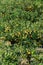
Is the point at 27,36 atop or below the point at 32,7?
below

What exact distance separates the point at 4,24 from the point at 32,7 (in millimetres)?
409

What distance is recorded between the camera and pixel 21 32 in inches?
108

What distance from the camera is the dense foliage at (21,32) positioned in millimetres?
2742

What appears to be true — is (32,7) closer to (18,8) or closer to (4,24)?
(18,8)

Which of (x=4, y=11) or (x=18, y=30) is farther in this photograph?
(x=4, y=11)

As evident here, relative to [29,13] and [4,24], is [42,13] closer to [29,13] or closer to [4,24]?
[29,13]

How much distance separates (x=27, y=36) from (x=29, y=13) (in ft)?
0.93

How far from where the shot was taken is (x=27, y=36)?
2.79 m

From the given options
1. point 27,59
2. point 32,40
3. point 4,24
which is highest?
point 4,24

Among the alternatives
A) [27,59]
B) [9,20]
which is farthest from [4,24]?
[27,59]

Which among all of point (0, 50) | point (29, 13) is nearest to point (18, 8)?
point (29, 13)

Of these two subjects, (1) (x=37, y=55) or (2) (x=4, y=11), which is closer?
(1) (x=37, y=55)

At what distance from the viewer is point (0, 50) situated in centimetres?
282

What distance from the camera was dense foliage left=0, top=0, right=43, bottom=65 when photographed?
2.74m
